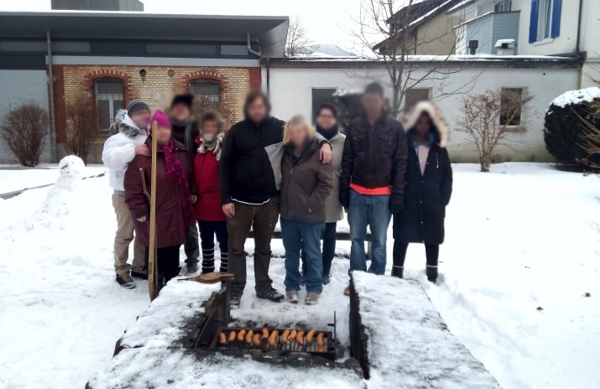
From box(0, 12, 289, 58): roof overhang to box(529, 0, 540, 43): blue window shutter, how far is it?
981 cm

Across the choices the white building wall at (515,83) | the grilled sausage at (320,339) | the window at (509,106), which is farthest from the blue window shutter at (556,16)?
the grilled sausage at (320,339)

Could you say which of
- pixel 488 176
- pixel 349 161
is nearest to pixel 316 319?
pixel 349 161

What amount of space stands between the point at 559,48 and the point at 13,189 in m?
17.6

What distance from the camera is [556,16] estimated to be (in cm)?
1764

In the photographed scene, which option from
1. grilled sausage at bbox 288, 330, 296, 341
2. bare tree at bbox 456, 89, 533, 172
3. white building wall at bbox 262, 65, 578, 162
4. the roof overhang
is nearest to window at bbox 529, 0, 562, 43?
white building wall at bbox 262, 65, 578, 162

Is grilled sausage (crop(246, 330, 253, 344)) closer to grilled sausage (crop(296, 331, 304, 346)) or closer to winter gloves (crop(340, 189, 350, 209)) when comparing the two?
grilled sausage (crop(296, 331, 304, 346))

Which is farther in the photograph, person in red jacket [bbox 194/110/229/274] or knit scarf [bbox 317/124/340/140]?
person in red jacket [bbox 194/110/229/274]

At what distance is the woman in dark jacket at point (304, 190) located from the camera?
13.0ft

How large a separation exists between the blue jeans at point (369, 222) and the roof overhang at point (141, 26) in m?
12.7

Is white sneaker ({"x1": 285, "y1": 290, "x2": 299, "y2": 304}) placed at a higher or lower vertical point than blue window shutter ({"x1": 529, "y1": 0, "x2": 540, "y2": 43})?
lower

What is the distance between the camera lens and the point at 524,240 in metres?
6.21

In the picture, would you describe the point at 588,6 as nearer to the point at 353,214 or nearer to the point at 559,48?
the point at 559,48

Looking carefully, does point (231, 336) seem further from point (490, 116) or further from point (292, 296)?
point (490, 116)

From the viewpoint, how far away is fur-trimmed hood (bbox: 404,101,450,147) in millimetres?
3293
